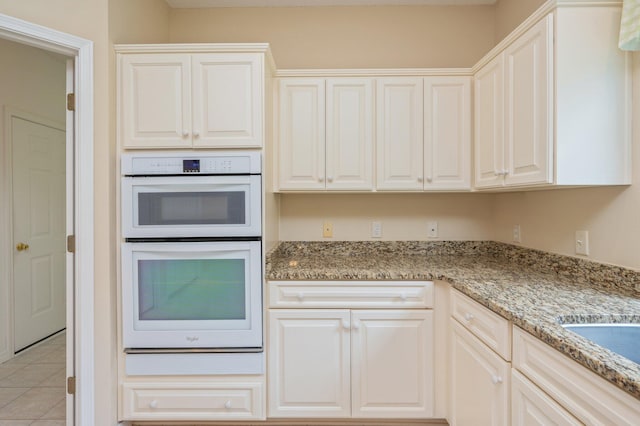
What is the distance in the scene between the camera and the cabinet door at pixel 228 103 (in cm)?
184

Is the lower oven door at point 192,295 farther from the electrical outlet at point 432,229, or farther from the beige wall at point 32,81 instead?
the beige wall at point 32,81

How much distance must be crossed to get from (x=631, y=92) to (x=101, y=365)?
9.33 feet

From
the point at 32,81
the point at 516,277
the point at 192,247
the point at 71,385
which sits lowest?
the point at 71,385

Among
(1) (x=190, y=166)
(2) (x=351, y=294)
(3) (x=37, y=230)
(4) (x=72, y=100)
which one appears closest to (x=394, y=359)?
(2) (x=351, y=294)

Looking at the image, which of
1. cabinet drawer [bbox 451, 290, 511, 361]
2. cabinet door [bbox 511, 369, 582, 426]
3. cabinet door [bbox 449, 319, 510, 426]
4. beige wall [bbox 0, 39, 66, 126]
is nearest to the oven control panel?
cabinet drawer [bbox 451, 290, 511, 361]

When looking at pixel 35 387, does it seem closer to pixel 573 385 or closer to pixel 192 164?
pixel 192 164

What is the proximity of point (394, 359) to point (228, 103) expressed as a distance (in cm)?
165

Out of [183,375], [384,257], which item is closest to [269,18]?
[384,257]

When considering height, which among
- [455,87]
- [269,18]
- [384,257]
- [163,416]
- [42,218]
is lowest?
[163,416]

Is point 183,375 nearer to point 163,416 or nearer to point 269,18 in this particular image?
point 163,416

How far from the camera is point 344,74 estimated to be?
2.20 meters

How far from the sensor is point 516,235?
2.29 m

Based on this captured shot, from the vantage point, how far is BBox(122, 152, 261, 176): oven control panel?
5.97ft

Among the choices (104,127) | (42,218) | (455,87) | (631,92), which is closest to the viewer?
(631,92)
